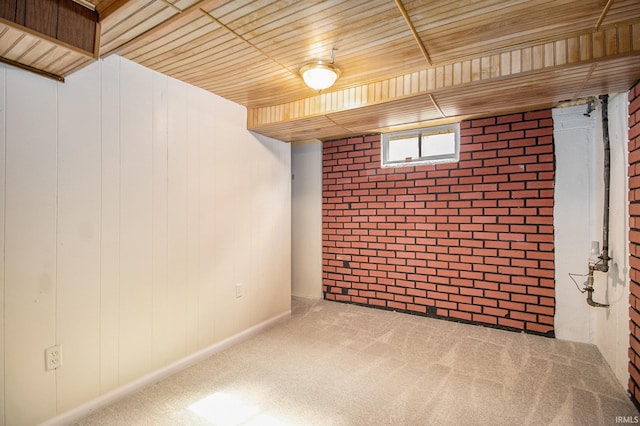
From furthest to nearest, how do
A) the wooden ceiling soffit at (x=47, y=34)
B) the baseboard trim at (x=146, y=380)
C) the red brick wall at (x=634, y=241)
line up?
the red brick wall at (x=634, y=241)
the baseboard trim at (x=146, y=380)
the wooden ceiling soffit at (x=47, y=34)

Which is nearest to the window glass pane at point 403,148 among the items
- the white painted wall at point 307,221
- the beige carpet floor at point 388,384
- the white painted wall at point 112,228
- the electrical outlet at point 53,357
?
the white painted wall at point 307,221

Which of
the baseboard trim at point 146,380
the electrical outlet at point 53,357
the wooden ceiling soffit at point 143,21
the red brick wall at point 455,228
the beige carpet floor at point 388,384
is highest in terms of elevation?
the wooden ceiling soffit at point 143,21

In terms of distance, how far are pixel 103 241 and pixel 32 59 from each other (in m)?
1.07

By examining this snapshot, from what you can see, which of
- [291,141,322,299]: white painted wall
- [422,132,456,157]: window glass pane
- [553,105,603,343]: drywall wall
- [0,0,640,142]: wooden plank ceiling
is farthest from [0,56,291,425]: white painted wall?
[553,105,603,343]: drywall wall

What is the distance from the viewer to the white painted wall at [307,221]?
4.54 m

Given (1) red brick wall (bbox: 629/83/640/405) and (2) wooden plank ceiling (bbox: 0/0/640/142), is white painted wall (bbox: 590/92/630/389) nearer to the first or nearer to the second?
(1) red brick wall (bbox: 629/83/640/405)

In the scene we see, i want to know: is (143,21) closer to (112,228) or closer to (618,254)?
(112,228)

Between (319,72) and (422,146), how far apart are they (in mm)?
2125

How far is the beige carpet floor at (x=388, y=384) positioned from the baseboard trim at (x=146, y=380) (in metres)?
0.05

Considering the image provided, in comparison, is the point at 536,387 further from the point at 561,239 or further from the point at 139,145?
the point at 139,145

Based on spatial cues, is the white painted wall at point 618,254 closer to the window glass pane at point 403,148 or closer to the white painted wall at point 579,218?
the white painted wall at point 579,218

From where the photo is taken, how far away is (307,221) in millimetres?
4621

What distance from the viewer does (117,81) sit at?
6.81 ft

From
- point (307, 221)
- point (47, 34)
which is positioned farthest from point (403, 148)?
point (47, 34)
